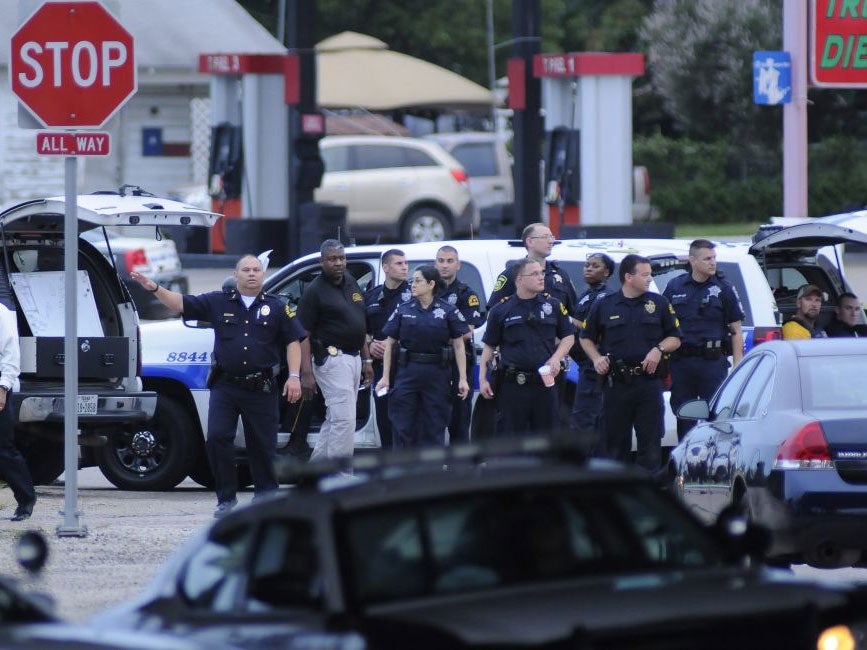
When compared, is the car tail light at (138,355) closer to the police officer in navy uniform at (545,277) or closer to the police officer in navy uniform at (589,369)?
the police officer in navy uniform at (545,277)

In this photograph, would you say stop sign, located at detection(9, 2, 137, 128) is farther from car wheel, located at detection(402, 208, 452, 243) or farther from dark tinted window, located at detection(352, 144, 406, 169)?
dark tinted window, located at detection(352, 144, 406, 169)

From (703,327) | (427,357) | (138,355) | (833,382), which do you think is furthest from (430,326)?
(833,382)

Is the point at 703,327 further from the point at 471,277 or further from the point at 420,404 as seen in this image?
the point at 420,404

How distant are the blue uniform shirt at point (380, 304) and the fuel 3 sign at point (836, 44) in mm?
6836

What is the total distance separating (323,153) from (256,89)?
3.13 metres

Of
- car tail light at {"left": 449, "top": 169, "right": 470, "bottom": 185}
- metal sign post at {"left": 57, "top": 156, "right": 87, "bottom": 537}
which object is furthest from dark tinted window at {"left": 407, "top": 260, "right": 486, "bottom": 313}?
car tail light at {"left": 449, "top": 169, "right": 470, "bottom": 185}

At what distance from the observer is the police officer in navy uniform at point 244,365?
12562mm

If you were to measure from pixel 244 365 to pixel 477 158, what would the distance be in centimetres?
2169

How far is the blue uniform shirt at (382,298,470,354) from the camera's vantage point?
1334cm

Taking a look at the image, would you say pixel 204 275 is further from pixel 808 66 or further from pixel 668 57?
pixel 668 57

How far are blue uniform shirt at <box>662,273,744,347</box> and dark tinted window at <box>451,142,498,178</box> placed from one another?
19.9 meters

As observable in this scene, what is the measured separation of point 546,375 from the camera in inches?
510

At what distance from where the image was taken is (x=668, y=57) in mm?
42531

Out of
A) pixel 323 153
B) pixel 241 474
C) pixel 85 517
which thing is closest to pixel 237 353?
pixel 85 517
